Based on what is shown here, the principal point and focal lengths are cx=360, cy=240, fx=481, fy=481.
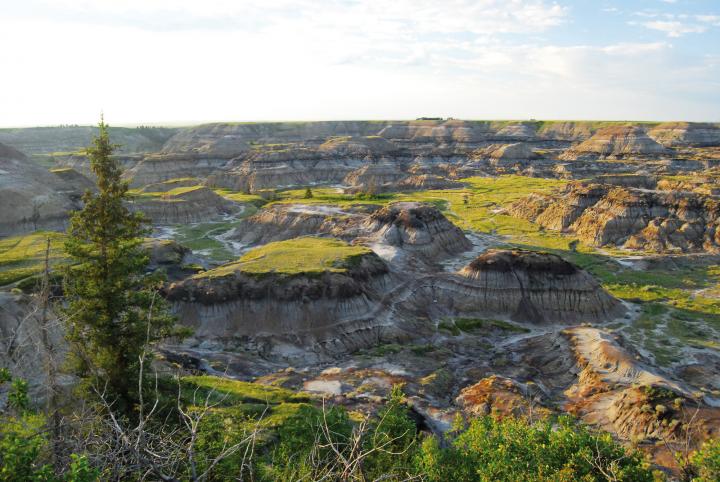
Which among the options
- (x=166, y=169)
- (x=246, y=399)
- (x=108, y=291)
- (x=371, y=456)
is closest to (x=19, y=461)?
(x=371, y=456)

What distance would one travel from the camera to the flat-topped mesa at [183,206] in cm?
10181

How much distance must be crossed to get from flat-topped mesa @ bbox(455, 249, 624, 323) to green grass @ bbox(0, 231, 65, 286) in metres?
42.1

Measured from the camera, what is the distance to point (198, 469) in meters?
17.1

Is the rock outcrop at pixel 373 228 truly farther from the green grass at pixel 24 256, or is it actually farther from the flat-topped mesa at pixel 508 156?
the flat-topped mesa at pixel 508 156

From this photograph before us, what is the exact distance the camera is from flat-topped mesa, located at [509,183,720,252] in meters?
79.5

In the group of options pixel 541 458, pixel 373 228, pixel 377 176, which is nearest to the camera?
pixel 541 458

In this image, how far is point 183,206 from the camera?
104 meters

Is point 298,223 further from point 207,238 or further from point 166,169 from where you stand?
point 166,169

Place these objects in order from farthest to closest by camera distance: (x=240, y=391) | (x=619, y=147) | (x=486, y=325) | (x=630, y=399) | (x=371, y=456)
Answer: (x=619, y=147) → (x=486, y=325) → (x=630, y=399) → (x=240, y=391) → (x=371, y=456)

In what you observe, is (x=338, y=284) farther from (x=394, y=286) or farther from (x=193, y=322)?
(x=193, y=322)

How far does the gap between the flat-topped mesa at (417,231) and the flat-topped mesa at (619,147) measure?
11980 cm

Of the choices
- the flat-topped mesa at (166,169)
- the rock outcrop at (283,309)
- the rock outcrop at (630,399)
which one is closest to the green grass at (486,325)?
the rock outcrop at (630,399)

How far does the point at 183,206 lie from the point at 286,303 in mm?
65781

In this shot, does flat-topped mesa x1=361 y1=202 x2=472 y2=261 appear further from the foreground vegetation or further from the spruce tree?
the foreground vegetation
